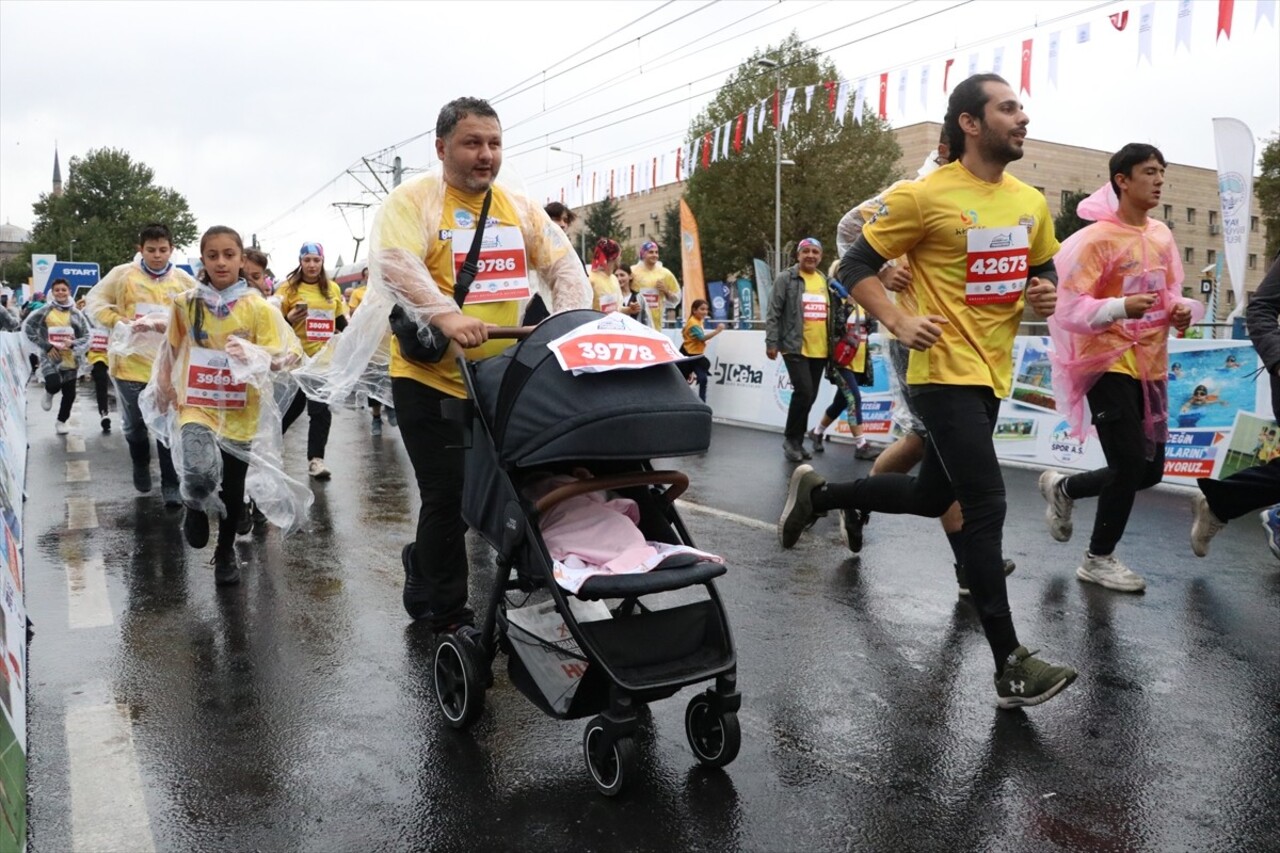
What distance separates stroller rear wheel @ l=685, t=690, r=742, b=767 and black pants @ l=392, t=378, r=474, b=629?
1.06m

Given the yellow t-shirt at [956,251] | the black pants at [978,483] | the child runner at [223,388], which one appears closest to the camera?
the black pants at [978,483]

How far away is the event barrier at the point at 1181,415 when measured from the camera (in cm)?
829

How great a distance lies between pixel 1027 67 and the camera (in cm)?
1545

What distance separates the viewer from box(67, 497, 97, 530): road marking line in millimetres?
7297

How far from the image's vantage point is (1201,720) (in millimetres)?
3768

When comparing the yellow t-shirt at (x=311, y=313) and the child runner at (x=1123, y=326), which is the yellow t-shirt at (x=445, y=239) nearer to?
the child runner at (x=1123, y=326)

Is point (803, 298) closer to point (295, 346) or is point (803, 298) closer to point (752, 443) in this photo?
point (752, 443)

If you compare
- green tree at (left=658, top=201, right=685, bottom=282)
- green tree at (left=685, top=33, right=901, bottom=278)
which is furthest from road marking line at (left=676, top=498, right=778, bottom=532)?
green tree at (left=658, top=201, right=685, bottom=282)

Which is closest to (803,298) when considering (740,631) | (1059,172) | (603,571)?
(740,631)

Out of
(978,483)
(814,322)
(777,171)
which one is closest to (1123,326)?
(978,483)

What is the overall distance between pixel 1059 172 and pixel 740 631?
241 ft

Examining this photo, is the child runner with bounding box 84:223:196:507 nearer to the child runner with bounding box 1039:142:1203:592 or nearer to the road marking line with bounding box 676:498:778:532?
the road marking line with bounding box 676:498:778:532

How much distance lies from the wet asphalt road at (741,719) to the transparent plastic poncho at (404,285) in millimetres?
1109

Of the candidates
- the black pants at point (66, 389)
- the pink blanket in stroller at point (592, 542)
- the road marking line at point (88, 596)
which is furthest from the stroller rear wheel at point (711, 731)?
the black pants at point (66, 389)
